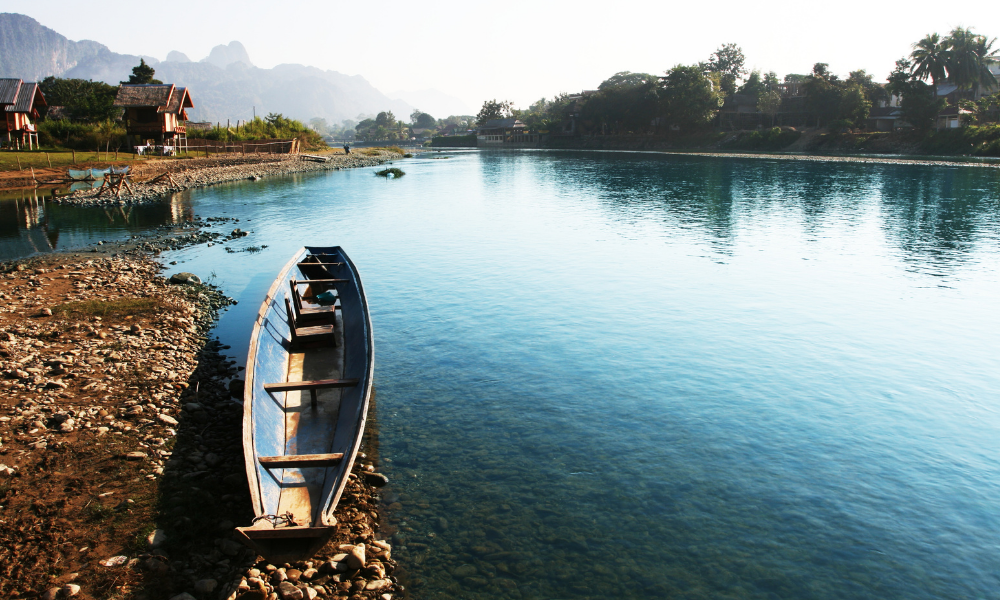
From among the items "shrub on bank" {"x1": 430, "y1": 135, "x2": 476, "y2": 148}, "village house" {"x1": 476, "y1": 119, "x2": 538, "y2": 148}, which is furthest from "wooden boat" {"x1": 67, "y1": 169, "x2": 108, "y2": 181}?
"shrub on bank" {"x1": 430, "y1": 135, "x2": 476, "y2": 148}

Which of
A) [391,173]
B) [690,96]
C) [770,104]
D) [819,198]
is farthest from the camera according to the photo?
[690,96]

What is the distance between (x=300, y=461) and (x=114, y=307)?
10.8 m

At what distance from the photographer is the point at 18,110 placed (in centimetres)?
5362

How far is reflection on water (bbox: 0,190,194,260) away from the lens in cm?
2633

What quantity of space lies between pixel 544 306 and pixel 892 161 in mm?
73674

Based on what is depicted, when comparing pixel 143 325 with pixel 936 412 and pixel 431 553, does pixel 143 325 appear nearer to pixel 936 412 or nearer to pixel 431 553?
pixel 431 553

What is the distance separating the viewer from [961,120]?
3088 inches

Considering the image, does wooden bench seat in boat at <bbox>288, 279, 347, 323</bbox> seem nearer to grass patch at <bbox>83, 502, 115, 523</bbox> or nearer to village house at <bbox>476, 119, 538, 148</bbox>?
grass patch at <bbox>83, 502, 115, 523</bbox>

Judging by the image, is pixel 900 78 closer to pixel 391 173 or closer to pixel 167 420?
pixel 391 173

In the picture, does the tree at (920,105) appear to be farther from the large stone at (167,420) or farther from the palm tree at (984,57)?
the large stone at (167,420)

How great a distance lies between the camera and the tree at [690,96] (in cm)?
10956

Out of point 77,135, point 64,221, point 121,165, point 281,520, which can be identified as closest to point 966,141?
point 281,520

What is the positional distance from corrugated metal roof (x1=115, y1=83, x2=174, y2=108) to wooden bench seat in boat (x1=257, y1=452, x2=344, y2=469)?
64.8m

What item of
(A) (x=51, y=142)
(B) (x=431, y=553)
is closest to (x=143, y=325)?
(B) (x=431, y=553)
